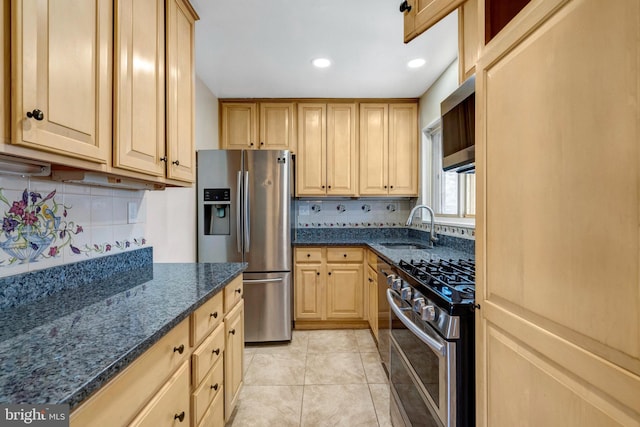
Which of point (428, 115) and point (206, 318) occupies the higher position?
point (428, 115)

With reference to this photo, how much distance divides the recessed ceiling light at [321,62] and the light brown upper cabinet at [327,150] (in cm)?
78

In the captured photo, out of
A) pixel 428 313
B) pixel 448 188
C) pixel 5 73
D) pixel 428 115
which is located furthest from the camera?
pixel 428 115

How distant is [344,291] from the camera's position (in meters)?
3.15

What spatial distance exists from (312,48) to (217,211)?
5.30 ft

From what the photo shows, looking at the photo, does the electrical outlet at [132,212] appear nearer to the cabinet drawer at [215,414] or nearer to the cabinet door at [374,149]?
the cabinet drawer at [215,414]

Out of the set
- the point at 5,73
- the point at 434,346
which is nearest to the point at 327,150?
the point at 434,346

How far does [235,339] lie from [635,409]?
1649 mm

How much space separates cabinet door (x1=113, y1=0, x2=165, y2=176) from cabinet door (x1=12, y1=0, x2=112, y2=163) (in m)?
0.05

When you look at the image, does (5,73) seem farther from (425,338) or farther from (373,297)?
(373,297)

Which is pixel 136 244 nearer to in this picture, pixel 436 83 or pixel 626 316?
pixel 626 316

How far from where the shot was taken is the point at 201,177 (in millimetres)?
2783

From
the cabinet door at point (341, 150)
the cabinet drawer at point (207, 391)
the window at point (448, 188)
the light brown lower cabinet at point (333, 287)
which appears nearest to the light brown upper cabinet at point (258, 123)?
the cabinet door at point (341, 150)

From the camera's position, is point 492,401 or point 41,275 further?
point 41,275

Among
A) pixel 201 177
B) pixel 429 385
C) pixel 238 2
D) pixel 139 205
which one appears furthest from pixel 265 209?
pixel 429 385
